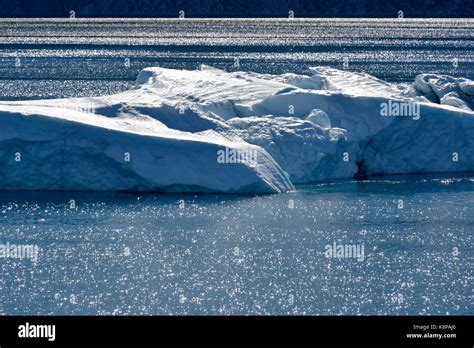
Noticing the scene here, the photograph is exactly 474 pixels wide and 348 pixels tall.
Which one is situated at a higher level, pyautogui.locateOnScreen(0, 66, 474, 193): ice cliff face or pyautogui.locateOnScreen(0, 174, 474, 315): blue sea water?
pyautogui.locateOnScreen(0, 66, 474, 193): ice cliff face

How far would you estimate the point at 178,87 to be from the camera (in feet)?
92.2

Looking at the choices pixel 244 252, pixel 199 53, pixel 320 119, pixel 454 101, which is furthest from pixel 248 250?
pixel 199 53

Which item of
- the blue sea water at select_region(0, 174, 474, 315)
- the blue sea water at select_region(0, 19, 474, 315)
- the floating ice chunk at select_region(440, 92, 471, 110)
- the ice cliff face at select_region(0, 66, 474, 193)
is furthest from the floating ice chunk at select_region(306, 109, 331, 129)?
the floating ice chunk at select_region(440, 92, 471, 110)

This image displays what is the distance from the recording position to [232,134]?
25734 mm

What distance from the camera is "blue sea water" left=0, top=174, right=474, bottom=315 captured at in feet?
54.9

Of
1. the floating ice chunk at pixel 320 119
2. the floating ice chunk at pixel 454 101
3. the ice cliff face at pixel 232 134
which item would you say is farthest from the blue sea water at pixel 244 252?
the floating ice chunk at pixel 454 101

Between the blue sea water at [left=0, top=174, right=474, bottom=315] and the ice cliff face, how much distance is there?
527 millimetres

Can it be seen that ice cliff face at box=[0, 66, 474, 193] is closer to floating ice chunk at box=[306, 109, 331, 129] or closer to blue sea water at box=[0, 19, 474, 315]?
floating ice chunk at box=[306, 109, 331, 129]

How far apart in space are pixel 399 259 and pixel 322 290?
8.01ft

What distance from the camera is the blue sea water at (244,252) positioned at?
16.7 meters

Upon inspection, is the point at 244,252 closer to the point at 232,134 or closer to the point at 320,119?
the point at 232,134

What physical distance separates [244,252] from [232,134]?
655 cm
